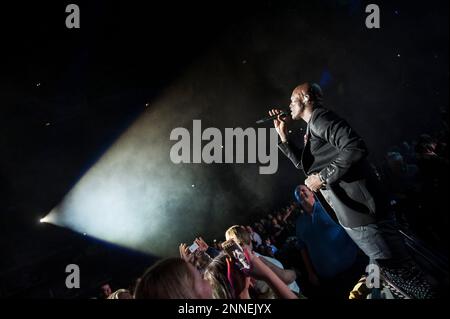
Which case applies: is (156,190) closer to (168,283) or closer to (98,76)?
(98,76)

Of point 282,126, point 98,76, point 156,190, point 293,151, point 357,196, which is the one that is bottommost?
point 156,190

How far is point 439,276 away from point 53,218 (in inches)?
227

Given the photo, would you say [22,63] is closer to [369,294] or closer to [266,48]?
[266,48]

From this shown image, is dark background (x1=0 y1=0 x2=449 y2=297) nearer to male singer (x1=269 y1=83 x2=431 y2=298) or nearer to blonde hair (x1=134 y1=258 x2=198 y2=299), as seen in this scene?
male singer (x1=269 y1=83 x2=431 y2=298)

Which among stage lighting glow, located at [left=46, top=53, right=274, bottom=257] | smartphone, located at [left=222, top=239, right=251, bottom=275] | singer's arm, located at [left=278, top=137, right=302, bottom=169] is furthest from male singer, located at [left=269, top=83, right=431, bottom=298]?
stage lighting glow, located at [left=46, top=53, right=274, bottom=257]

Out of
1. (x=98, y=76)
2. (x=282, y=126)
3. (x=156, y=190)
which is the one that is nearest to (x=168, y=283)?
(x=282, y=126)

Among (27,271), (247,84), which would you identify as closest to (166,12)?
(247,84)

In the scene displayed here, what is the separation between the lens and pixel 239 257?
166cm

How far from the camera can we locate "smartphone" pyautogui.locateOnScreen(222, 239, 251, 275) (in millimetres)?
1618

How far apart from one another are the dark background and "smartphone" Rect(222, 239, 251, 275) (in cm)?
452

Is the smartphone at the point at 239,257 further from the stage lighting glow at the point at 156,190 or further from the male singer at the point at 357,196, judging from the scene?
the stage lighting glow at the point at 156,190

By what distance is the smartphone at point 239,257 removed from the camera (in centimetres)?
162

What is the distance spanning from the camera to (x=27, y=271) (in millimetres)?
5121

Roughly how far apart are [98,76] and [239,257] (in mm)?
4854
